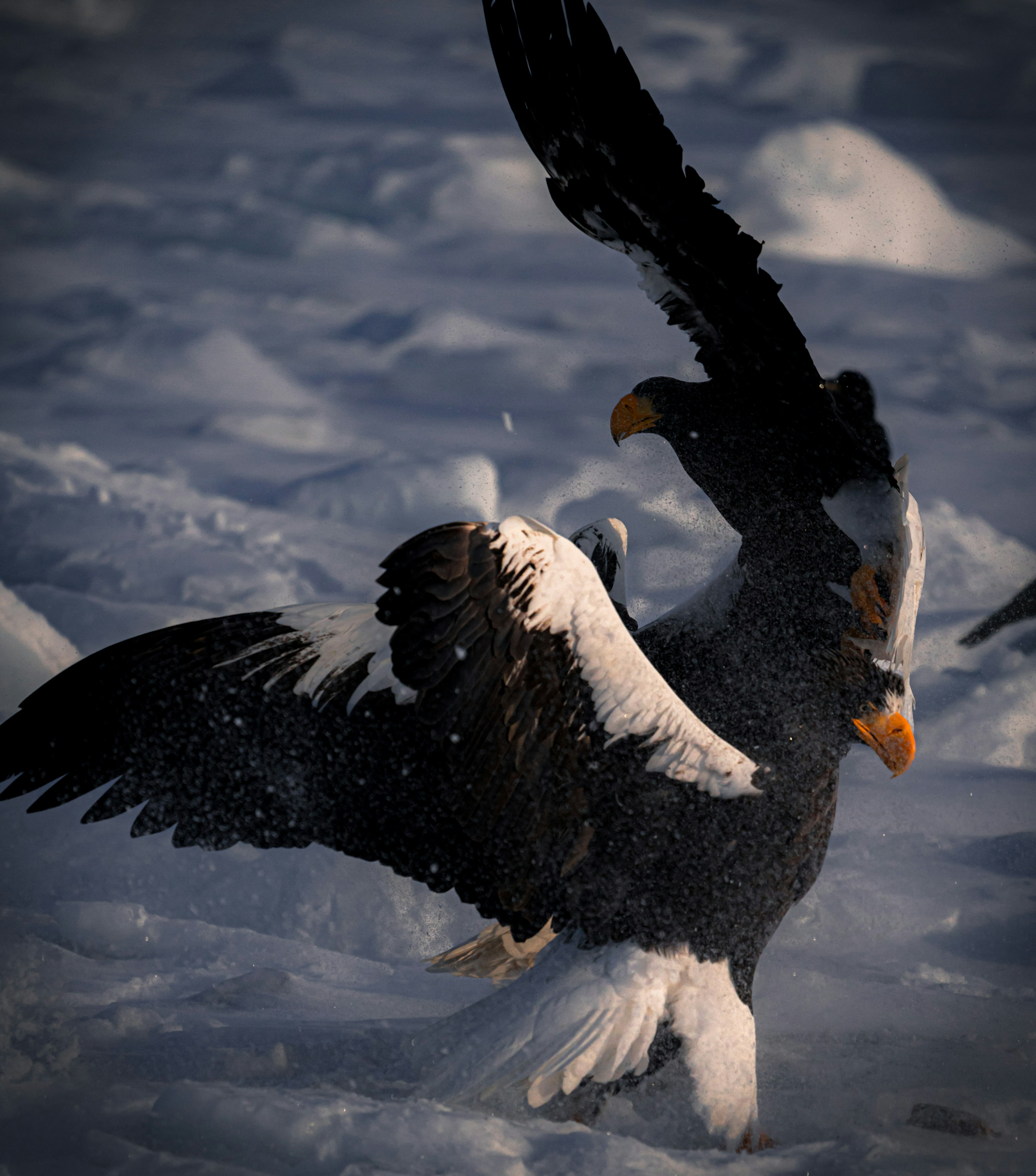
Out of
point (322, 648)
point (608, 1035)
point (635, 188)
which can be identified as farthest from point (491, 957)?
point (635, 188)

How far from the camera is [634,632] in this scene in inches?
110

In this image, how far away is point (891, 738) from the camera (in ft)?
7.81

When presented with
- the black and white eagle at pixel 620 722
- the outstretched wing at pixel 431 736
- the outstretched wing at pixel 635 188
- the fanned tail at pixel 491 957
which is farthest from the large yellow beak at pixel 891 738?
the fanned tail at pixel 491 957

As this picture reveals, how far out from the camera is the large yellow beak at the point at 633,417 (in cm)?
247

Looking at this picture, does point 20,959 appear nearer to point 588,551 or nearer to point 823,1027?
point 588,551

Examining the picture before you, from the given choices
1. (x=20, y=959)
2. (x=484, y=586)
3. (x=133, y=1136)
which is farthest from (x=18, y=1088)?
(x=484, y=586)

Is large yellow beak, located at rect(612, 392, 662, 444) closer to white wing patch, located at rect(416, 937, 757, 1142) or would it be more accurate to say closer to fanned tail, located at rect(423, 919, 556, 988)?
white wing patch, located at rect(416, 937, 757, 1142)

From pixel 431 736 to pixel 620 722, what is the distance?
418mm

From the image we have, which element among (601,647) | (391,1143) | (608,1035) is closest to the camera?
(601,647)

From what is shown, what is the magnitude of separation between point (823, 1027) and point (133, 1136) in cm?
240

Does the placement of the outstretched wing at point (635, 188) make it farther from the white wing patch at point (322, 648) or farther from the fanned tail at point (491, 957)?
the fanned tail at point (491, 957)

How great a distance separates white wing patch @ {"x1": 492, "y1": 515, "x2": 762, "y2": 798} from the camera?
5.87 feet

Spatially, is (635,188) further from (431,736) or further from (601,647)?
(431,736)

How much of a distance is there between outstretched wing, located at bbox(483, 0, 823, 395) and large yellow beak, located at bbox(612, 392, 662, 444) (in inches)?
9.9
